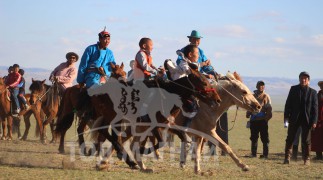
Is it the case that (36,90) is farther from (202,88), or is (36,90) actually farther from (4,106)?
(202,88)

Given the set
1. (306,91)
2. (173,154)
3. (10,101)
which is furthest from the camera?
(10,101)

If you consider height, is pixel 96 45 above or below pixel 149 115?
above

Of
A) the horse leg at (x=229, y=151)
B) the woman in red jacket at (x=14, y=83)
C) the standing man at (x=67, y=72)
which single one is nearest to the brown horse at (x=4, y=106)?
the woman in red jacket at (x=14, y=83)

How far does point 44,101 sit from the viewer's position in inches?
779

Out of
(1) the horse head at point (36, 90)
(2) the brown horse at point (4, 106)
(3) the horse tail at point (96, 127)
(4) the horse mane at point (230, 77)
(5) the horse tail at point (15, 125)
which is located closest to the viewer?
(3) the horse tail at point (96, 127)

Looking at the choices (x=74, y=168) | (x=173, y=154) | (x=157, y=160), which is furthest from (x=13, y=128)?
(x=74, y=168)

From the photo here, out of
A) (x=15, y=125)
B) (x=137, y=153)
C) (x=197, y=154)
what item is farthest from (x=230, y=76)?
(x=15, y=125)

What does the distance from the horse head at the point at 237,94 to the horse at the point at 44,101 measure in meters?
6.66

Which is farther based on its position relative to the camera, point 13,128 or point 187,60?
point 13,128

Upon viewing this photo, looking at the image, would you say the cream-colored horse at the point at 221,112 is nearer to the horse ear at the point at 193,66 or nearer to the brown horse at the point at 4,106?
the horse ear at the point at 193,66

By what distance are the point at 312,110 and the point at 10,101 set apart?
33.9 feet

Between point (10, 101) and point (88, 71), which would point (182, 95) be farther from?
point (10, 101)

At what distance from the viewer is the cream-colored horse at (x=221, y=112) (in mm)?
11672

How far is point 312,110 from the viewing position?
14.7 m
